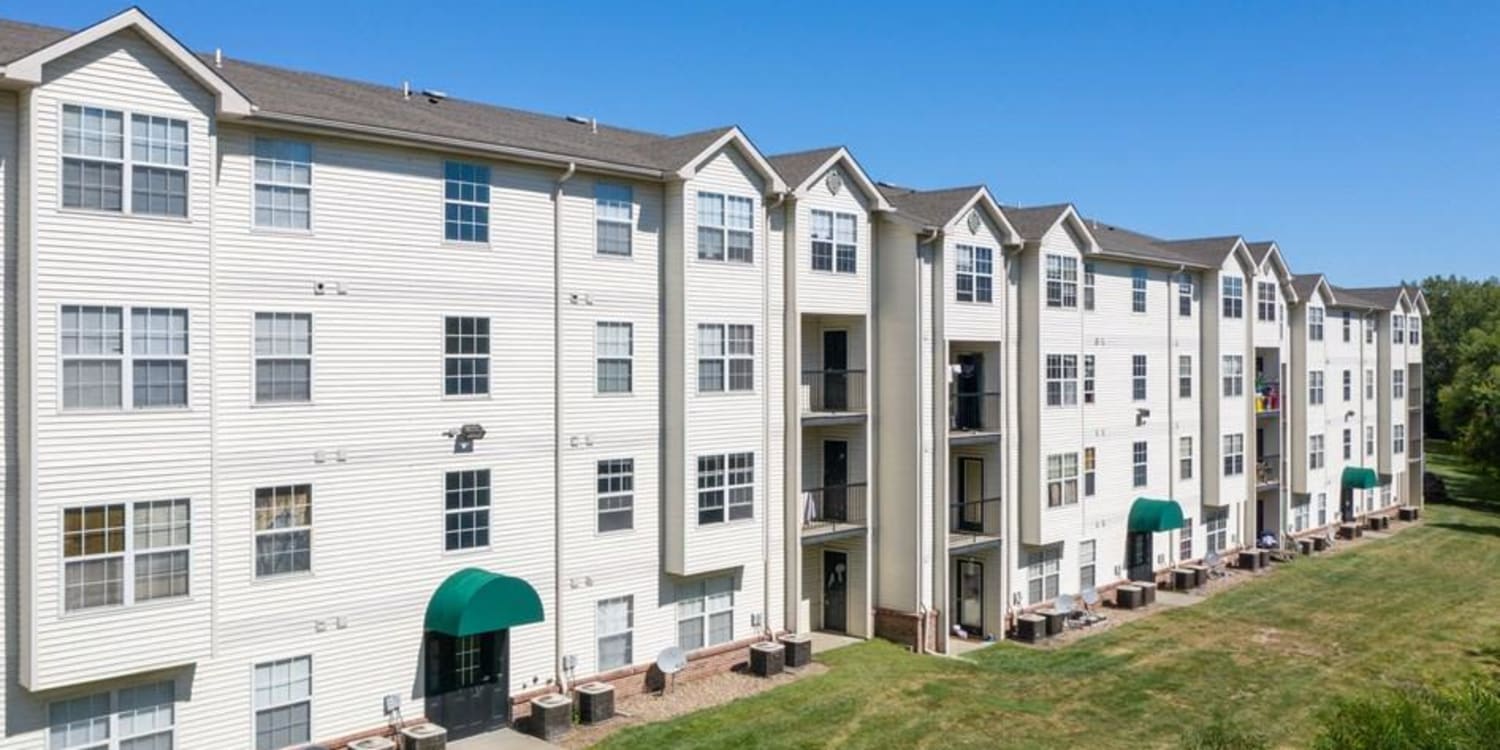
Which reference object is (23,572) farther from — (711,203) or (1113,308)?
(1113,308)

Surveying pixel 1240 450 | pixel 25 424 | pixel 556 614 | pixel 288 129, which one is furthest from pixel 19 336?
pixel 1240 450

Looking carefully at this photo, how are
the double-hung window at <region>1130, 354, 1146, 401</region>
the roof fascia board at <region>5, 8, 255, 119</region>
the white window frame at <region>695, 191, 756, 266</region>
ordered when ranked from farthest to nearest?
1. the double-hung window at <region>1130, 354, 1146, 401</region>
2. the white window frame at <region>695, 191, 756, 266</region>
3. the roof fascia board at <region>5, 8, 255, 119</region>

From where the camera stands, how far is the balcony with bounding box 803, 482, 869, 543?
28625 millimetres

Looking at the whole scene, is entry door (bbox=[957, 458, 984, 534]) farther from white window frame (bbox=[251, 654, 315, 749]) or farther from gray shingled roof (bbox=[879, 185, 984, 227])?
white window frame (bbox=[251, 654, 315, 749])

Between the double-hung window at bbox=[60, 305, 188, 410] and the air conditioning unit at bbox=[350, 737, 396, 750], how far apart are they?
6.46 meters

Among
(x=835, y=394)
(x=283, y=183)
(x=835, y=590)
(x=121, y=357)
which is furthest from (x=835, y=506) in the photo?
(x=121, y=357)

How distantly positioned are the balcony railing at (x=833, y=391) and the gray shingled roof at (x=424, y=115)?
7.25 m

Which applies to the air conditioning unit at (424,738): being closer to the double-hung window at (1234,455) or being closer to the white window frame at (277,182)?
the white window frame at (277,182)

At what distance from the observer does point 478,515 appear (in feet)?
70.4

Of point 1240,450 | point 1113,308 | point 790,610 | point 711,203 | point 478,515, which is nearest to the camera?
point 478,515

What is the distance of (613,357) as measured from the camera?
2377 centimetres

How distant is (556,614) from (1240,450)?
30201 millimetres

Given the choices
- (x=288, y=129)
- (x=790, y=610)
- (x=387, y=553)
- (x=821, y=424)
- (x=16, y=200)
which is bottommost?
(x=790, y=610)

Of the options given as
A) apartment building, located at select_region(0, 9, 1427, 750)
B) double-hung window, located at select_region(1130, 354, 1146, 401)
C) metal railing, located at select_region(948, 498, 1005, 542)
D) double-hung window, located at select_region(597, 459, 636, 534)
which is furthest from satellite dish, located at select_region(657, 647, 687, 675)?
double-hung window, located at select_region(1130, 354, 1146, 401)
